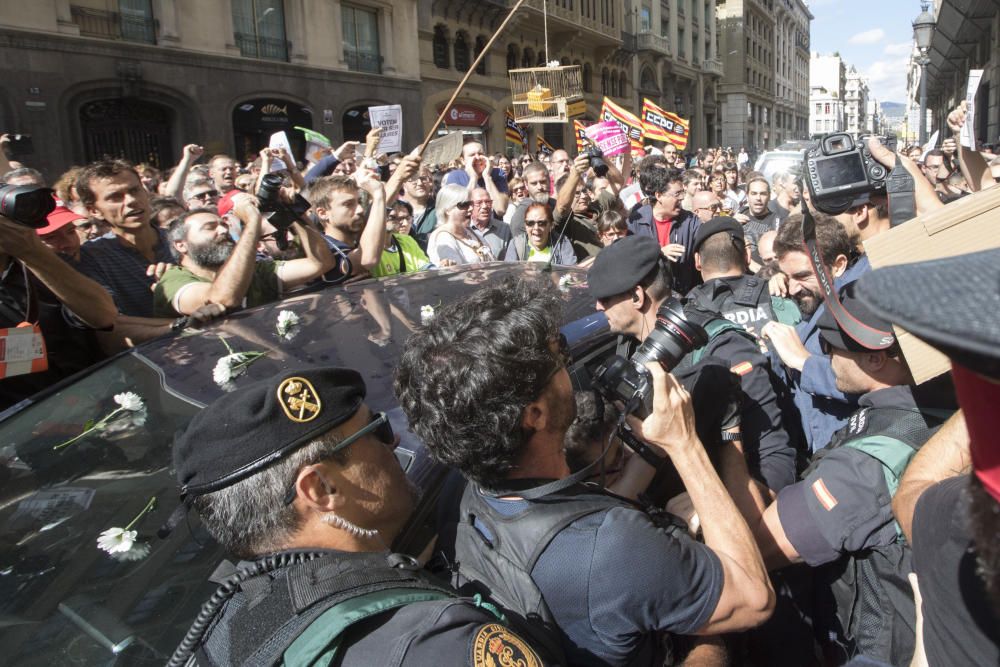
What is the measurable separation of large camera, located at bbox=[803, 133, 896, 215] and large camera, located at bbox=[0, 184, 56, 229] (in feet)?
9.61

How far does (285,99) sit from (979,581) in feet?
60.7

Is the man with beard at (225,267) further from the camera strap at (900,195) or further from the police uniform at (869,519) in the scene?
the camera strap at (900,195)

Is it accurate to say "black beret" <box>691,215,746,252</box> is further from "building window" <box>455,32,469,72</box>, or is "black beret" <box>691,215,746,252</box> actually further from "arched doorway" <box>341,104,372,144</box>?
"building window" <box>455,32,469,72</box>

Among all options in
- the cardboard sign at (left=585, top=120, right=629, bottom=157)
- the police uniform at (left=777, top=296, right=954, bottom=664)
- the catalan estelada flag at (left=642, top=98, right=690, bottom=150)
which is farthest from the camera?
the catalan estelada flag at (left=642, top=98, right=690, bottom=150)

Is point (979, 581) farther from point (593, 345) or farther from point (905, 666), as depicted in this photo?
point (593, 345)

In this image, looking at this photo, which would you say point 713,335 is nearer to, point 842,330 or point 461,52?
point 842,330

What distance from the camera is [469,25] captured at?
2347cm

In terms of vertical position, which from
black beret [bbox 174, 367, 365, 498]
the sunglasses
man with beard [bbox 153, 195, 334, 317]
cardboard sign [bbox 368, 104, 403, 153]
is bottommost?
the sunglasses

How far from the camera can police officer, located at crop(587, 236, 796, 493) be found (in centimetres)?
224

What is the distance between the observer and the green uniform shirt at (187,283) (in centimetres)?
324

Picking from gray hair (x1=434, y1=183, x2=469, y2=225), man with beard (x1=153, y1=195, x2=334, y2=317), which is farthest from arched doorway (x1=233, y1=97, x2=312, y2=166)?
man with beard (x1=153, y1=195, x2=334, y2=317)

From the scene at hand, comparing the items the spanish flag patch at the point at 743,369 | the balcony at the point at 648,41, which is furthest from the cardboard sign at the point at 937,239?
the balcony at the point at 648,41

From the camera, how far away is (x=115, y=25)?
13.7 metres

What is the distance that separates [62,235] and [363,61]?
18.0 meters
